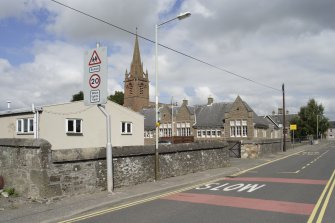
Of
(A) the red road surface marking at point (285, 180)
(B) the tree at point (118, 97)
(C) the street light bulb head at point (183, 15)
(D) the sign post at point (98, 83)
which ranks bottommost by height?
(A) the red road surface marking at point (285, 180)

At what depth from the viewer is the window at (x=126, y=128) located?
122 ft

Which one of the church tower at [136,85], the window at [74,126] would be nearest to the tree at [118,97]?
the church tower at [136,85]

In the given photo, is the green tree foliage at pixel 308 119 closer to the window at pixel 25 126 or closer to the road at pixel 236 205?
the window at pixel 25 126

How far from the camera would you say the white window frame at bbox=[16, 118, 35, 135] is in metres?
29.1

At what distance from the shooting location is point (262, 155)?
34.0 m

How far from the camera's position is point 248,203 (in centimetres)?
1091

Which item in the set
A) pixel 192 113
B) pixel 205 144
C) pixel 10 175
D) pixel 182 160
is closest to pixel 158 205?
pixel 10 175

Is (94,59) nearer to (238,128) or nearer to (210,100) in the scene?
(238,128)

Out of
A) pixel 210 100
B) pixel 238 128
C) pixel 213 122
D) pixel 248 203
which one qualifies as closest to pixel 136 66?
pixel 210 100

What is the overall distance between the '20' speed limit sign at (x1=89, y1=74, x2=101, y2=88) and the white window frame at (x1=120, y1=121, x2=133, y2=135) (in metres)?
24.0

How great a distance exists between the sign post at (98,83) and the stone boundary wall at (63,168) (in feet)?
1.37

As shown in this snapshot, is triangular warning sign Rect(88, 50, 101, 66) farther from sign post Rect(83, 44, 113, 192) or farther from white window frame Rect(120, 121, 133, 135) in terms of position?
white window frame Rect(120, 121, 133, 135)

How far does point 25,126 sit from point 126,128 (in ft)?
34.5

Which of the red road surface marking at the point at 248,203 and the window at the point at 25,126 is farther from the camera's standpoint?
the window at the point at 25,126
